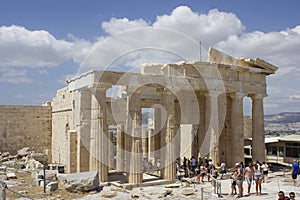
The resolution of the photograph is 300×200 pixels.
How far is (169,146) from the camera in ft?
58.9

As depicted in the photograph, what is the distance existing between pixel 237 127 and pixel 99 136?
390 inches

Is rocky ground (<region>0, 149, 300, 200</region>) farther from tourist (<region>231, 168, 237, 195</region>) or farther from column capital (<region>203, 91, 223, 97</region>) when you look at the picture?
column capital (<region>203, 91, 223, 97</region>)

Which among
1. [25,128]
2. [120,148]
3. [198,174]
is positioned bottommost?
[198,174]

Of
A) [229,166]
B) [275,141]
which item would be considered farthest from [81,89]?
[275,141]

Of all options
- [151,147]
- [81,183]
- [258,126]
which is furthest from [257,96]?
[81,183]

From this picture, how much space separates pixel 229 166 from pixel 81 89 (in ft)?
36.5

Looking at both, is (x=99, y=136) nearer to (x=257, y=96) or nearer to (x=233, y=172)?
(x=233, y=172)

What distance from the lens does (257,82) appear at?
22859 mm

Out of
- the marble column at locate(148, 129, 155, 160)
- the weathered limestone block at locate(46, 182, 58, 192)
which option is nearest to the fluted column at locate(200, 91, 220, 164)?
the marble column at locate(148, 129, 155, 160)

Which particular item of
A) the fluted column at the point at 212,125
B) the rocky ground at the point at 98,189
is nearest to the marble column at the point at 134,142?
the rocky ground at the point at 98,189

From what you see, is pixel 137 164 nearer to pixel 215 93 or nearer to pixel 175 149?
pixel 175 149

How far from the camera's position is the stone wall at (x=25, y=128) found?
75.7 ft

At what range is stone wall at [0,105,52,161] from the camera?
2306 centimetres

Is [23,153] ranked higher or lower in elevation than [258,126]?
lower
